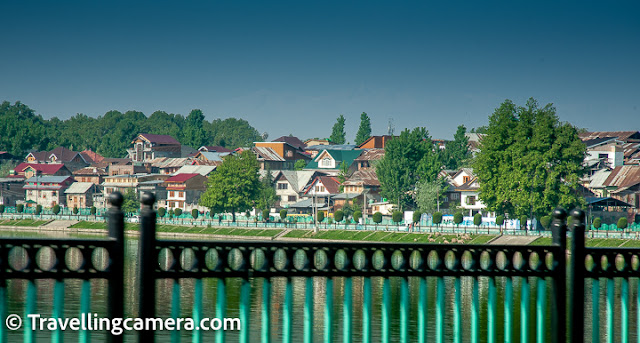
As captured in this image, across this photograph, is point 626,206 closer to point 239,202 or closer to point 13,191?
point 239,202

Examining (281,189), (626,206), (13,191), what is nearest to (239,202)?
(281,189)

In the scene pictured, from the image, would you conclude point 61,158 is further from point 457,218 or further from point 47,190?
point 457,218

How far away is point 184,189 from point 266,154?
26168mm

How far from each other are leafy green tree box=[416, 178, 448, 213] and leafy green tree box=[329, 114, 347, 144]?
81311 millimetres

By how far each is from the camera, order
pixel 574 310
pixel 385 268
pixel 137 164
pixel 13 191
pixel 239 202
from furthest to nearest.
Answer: pixel 137 164 < pixel 13 191 < pixel 239 202 < pixel 574 310 < pixel 385 268

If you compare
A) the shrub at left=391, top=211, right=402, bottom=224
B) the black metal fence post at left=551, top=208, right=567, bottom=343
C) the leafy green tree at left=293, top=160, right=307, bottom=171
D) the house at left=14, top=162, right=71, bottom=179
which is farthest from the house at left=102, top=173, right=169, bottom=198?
the black metal fence post at left=551, top=208, right=567, bottom=343

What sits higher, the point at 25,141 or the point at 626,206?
the point at 25,141

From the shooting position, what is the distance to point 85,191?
4038 inches

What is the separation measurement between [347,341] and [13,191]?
11318 centimetres

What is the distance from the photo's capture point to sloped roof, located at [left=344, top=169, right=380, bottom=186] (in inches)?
3467

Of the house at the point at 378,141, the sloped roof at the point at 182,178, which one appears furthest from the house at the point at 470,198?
the house at the point at 378,141

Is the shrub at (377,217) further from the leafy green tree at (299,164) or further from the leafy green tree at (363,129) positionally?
the leafy green tree at (363,129)

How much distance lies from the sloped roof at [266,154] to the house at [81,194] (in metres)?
23.8

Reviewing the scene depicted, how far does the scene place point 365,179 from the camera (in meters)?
89.4
